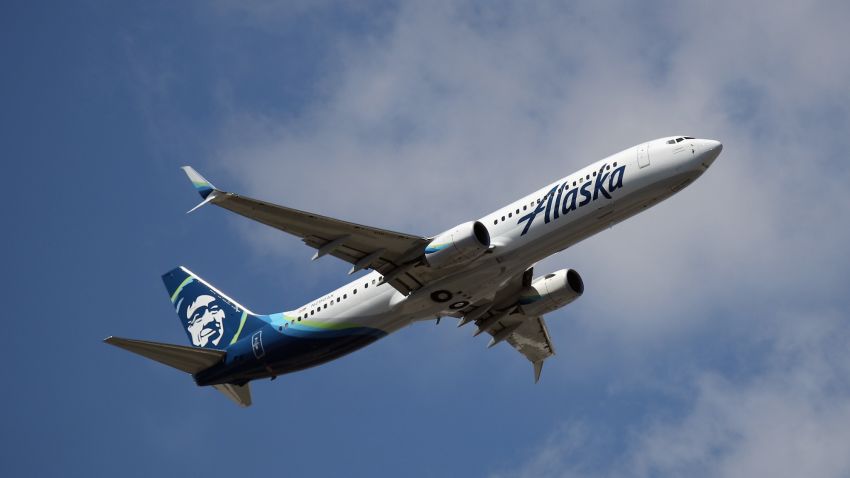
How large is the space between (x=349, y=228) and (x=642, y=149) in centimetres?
1239

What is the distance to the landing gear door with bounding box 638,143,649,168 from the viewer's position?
47531mm

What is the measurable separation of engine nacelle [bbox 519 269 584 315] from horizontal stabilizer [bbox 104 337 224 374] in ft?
47.2

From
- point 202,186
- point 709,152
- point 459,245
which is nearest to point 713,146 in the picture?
point 709,152

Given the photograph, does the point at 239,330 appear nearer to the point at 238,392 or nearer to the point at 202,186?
the point at 238,392

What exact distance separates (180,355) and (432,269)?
12680 mm

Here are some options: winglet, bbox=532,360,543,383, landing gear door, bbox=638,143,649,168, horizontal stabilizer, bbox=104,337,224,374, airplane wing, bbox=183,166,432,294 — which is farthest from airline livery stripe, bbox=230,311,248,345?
landing gear door, bbox=638,143,649,168

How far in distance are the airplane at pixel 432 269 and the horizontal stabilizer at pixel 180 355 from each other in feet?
0.18

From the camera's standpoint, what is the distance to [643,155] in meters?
47.8

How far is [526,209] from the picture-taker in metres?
48.2

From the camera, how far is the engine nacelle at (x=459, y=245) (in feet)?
154

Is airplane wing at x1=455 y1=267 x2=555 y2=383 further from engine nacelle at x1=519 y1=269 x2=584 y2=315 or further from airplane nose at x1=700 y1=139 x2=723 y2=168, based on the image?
airplane nose at x1=700 y1=139 x2=723 y2=168

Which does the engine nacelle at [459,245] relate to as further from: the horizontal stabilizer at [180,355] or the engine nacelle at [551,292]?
the horizontal stabilizer at [180,355]

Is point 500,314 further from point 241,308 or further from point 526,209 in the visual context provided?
point 241,308

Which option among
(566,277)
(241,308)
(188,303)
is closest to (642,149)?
(566,277)
